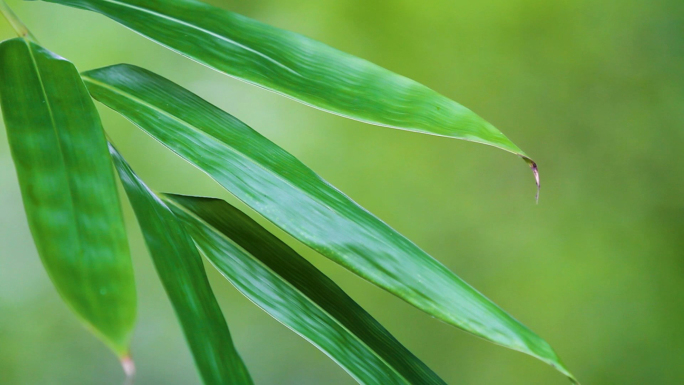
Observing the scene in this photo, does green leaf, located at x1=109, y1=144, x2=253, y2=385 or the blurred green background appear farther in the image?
the blurred green background

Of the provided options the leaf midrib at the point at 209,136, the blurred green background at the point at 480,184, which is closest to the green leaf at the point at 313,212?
the leaf midrib at the point at 209,136

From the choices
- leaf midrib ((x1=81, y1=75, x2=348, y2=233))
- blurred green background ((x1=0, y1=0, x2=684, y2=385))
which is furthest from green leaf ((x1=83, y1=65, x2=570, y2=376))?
blurred green background ((x1=0, y1=0, x2=684, y2=385))

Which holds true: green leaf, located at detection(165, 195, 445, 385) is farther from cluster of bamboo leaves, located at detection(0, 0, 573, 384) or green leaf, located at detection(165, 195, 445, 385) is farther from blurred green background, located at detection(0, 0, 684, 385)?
blurred green background, located at detection(0, 0, 684, 385)

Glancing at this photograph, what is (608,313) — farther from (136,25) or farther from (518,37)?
(136,25)

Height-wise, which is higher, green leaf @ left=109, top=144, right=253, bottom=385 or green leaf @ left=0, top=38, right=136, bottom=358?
green leaf @ left=0, top=38, right=136, bottom=358

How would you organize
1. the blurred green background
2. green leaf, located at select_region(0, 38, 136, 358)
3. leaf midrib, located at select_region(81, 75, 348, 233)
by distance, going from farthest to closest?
the blurred green background < leaf midrib, located at select_region(81, 75, 348, 233) < green leaf, located at select_region(0, 38, 136, 358)

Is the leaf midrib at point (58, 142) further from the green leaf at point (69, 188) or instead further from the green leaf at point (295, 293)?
the green leaf at point (295, 293)

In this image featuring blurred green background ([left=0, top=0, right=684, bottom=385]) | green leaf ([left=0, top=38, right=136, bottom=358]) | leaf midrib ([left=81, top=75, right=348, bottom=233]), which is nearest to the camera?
green leaf ([left=0, top=38, right=136, bottom=358])

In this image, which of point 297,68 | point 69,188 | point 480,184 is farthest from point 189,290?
point 480,184
